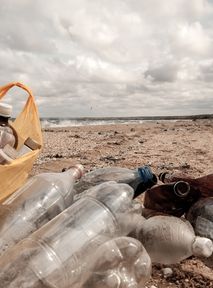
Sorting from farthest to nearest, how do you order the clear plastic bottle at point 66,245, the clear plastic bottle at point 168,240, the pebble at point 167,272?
the pebble at point 167,272, the clear plastic bottle at point 168,240, the clear plastic bottle at point 66,245

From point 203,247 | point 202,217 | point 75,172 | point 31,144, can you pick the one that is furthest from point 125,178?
point 203,247

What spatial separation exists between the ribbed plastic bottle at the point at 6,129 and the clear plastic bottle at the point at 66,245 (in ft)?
2.47

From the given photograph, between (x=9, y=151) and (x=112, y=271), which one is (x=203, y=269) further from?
(x=9, y=151)

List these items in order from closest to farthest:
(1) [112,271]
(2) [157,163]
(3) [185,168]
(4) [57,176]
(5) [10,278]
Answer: (5) [10,278] < (1) [112,271] < (4) [57,176] < (3) [185,168] < (2) [157,163]

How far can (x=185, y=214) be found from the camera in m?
3.23

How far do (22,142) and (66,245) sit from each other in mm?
1147

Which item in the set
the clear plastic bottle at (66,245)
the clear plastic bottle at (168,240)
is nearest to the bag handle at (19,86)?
the clear plastic bottle at (66,245)

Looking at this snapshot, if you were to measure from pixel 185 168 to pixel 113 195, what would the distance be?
3.70 metres

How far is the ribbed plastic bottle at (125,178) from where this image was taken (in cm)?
322

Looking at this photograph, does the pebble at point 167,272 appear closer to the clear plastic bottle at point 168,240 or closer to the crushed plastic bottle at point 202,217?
the clear plastic bottle at point 168,240

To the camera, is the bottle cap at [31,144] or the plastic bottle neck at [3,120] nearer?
the plastic bottle neck at [3,120]

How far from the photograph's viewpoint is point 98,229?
255cm

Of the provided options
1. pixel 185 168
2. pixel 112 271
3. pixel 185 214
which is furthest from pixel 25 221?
pixel 185 168

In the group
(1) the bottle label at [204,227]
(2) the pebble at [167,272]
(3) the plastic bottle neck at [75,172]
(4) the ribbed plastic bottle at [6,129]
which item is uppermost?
(4) the ribbed plastic bottle at [6,129]
